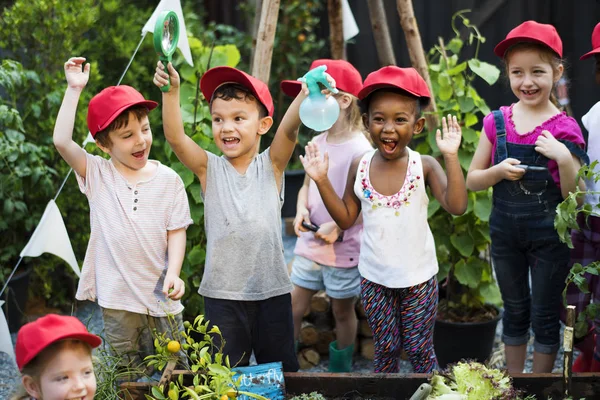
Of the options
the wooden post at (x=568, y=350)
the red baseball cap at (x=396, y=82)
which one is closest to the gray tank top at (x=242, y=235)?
the red baseball cap at (x=396, y=82)

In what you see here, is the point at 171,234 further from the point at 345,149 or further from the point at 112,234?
the point at 345,149

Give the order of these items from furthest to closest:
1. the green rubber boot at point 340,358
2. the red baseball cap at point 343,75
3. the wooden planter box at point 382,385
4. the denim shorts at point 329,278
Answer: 1. the green rubber boot at point 340,358
2. the denim shorts at point 329,278
3. the red baseball cap at point 343,75
4. the wooden planter box at point 382,385

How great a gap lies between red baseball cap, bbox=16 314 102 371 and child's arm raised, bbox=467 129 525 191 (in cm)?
164

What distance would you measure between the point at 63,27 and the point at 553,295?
3.29 metres

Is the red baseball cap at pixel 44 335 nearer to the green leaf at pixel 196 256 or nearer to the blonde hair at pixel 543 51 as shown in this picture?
the green leaf at pixel 196 256

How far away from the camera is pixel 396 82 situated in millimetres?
2520

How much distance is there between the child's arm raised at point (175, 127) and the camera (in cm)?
237

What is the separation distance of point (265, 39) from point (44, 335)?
1.97 m

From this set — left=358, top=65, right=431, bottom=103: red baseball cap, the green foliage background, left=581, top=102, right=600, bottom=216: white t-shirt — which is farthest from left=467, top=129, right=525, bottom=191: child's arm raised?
the green foliage background

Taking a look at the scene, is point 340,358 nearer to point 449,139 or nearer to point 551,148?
point 449,139

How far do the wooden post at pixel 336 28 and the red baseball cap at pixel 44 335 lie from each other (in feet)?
8.38

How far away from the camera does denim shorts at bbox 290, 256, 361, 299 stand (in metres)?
3.23

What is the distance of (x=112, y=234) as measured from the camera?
2627mm

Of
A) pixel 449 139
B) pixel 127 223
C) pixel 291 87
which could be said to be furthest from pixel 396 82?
pixel 127 223
